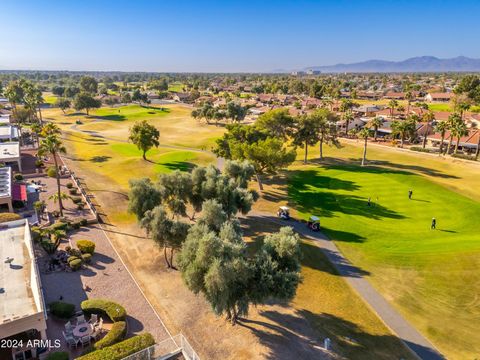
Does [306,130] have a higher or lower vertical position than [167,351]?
higher

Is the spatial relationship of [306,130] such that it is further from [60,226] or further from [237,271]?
[237,271]

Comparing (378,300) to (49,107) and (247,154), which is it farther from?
(49,107)

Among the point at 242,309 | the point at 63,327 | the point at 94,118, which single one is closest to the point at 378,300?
the point at 242,309

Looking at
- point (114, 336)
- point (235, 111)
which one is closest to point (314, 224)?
point (114, 336)

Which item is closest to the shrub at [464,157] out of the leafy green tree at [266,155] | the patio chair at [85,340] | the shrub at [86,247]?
the leafy green tree at [266,155]

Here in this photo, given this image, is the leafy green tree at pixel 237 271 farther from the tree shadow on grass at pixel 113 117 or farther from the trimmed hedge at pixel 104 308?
the tree shadow on grass at pixel 113 117

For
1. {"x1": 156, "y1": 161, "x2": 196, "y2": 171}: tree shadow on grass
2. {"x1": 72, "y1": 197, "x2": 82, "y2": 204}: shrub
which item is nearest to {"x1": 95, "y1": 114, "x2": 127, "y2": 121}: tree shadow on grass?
{"x1": 156, "y1": 161, "x2": 196, "y2": 171}: tree shadow on grass
